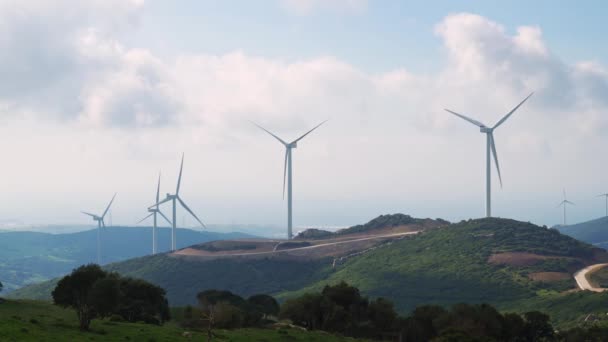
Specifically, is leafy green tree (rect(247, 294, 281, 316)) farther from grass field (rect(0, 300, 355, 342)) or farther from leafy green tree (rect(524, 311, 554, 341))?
leafy green tree (rect(524, 311, 554, 341))

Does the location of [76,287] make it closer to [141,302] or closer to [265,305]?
[141,302]

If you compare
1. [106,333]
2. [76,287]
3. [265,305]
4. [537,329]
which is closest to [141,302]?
[76,287]

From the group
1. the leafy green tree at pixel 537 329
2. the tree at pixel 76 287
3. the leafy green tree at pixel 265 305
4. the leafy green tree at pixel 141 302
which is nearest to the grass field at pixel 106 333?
the tree at pixel 76 287

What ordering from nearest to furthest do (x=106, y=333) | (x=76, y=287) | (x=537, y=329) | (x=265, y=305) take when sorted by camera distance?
(x=106, y=333)
(x=76, y=287)
(x=537, y=329)
(x=265, y=305)

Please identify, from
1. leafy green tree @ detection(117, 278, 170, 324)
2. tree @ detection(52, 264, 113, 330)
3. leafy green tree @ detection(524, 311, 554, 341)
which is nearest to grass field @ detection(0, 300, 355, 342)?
tree @ detection(52, 264, 113, 330)

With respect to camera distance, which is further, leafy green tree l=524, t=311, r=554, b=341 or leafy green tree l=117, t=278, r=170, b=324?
leafy green tree l=524, t=311, r=554, b=341

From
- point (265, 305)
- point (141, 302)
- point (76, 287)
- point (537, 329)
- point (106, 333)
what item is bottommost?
point (537, 329)

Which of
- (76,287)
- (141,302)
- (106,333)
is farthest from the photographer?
(141,302)

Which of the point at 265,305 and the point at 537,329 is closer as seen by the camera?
the point at 537,329

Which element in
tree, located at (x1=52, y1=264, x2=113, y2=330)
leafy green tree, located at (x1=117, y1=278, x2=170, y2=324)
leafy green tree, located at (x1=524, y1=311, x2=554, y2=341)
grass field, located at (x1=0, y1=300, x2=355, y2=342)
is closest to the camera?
grass field, located at (x1=0, y1=300, x2=355, y2=342)

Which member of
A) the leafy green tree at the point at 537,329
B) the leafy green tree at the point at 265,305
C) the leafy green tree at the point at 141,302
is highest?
the leafy green tree at the point at 141,302

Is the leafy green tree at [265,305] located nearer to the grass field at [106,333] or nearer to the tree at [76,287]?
the tree at [76,287]

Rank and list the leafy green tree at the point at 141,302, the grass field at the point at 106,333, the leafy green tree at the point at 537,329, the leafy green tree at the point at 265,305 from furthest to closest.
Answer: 1. the leafy green tree at the point at 265,305
2. the leafy green tree at the point at 537,329
3. the leafy green tree at the point at 141,302
4. the grass field at the point at 106,333

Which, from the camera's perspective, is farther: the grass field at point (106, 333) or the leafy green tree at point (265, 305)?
the leafy green tree at point (265, 305)
